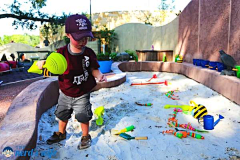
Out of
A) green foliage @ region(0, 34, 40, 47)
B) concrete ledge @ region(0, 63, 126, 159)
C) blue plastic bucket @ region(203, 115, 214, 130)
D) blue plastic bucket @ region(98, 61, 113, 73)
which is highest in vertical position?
green foliage @ region(0, 34, 40, 47)

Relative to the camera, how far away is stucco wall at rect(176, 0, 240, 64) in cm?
405

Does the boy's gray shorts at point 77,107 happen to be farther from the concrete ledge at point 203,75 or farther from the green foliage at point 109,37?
the green foliage at point 109,37

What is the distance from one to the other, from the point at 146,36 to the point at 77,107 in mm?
9165

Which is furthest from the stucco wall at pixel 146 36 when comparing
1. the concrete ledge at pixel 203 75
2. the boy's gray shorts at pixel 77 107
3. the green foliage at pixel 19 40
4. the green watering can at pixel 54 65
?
the green foliage at pixel 19 40

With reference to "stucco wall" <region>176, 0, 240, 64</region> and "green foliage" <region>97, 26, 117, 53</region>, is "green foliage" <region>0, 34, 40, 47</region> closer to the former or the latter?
"green foliage" <region>97, 26, 117, 53</region>

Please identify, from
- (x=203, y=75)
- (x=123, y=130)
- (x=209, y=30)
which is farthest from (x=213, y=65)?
(x=123, y=130)

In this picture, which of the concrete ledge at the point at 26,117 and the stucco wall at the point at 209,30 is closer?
the concrete ledge at the point at 26,117

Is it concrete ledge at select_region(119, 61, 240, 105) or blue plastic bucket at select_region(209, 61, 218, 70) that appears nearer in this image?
concrete ledge at select_region(119, 61, 240, 105)

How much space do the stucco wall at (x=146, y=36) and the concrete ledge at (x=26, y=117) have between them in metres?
6.98

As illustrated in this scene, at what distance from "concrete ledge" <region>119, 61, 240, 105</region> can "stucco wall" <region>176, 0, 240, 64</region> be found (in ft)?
1.83

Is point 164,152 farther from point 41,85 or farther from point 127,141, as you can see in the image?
point 41,85

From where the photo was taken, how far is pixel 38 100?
89.8 inches

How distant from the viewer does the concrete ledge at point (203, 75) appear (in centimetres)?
316

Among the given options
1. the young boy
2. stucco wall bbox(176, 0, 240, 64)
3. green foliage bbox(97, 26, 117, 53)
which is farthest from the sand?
green foliage bbox(97, 26, 117, 53)
